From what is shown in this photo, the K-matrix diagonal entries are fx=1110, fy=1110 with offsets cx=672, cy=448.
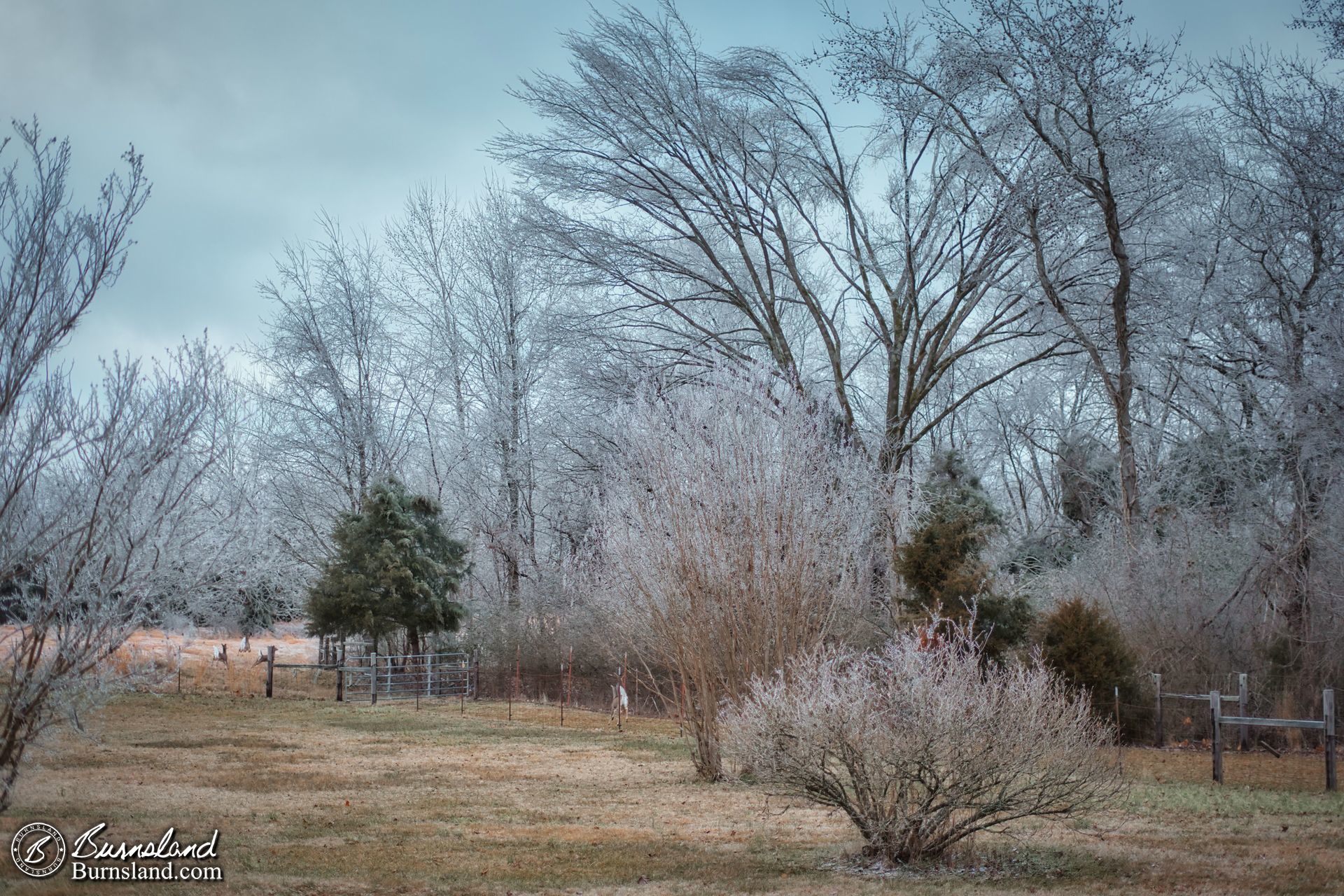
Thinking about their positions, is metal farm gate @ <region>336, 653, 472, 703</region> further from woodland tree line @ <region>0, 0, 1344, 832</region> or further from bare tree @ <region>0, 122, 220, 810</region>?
bare tree @ <region>0, 122, 220, 810</region>

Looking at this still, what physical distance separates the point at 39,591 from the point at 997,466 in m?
33.8

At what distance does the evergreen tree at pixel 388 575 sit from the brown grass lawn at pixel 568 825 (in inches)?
366

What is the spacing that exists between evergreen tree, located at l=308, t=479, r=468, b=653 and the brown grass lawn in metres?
9.29

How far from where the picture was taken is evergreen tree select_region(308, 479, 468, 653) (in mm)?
25391

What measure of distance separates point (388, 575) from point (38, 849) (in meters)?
18.6

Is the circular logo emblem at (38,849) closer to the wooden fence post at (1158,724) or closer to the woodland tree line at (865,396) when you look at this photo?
the woodland tree line at (865,396)

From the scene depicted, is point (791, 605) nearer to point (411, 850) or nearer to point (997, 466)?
point (411, 850)

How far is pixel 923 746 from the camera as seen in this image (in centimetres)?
739

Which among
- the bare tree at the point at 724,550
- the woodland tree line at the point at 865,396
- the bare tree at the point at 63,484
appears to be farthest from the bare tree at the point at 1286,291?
the bare tree at the point at 63,484

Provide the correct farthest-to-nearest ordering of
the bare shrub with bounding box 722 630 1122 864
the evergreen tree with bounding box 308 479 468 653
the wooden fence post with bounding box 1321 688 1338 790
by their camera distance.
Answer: the evergreen tree with bounding box 308 479 468 653
the wooden fence post with bounding box 1321 688 1338 790
the bare shrub with bounding box 722 630 1122 864

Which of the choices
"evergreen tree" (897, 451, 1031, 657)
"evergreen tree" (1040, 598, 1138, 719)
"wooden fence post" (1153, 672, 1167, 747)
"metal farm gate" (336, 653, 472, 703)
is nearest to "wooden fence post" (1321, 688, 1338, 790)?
"evergreen tree" (1040, 598, 1138, 719)

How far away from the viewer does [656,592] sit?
13344 mm

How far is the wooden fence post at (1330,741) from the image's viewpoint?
11562 millimetres

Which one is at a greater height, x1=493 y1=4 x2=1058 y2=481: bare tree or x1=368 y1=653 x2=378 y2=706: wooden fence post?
x1=493 y1=4 x2=1058 y2=481: bare tree
